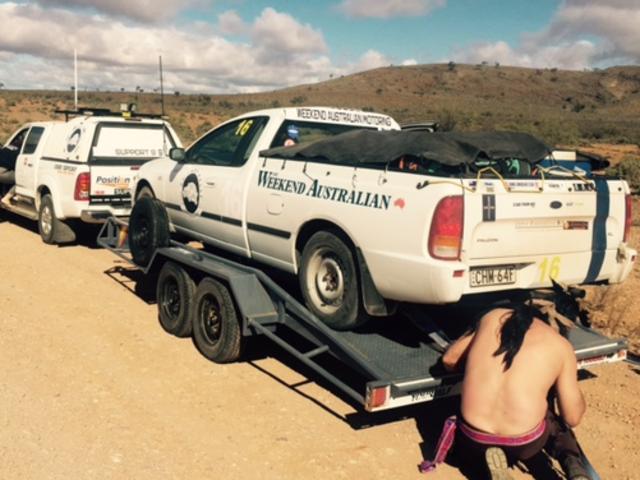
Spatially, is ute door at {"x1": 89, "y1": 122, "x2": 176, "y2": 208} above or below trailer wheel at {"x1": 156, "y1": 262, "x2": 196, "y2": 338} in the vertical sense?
above

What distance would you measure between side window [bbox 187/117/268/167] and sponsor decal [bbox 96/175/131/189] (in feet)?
10.0

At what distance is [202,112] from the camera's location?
57812mm

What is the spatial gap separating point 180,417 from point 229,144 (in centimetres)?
284

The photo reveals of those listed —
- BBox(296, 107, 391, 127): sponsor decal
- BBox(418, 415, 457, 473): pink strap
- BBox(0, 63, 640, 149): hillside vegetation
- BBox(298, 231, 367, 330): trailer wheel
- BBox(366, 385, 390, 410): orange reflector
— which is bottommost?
BBox(418, 415, 457, 473): pink strap

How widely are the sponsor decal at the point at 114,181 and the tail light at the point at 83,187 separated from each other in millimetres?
138

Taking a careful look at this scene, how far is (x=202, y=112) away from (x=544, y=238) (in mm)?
55754

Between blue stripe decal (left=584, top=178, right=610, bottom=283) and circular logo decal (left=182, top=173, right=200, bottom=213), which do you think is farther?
circular logo decal (left=182, top=173, right=200, bottom=213)

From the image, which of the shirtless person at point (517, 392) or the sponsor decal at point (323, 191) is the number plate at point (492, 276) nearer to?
the shirtless person at point (517, 392)

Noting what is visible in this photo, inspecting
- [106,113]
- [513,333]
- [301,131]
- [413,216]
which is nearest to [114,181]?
[106,113]

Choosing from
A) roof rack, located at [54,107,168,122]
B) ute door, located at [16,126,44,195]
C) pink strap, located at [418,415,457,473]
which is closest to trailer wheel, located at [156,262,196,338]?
pink strap, located at [418,415,457,473]

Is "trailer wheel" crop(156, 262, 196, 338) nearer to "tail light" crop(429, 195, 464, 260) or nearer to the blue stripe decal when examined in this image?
"tail light" crop(429, 195, 464, 260)

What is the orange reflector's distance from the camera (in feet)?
13.0

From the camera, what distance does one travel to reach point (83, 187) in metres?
9.48

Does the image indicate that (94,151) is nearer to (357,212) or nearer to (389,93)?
(357,212)
